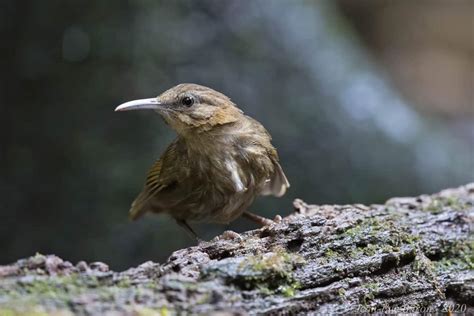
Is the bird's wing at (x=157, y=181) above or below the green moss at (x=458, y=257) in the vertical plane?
above

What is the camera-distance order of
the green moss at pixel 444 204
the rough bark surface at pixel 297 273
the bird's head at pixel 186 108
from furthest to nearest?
1. the green moss at pixel 444 204
2. the bird's head at pixel 186 108
3. the rough bark surface at pixel 297 273

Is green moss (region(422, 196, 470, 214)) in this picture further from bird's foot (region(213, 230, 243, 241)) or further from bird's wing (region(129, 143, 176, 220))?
bird's wing (region(129, 143, 176, 220))

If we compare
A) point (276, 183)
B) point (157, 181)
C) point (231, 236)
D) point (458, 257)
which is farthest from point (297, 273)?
point (276, 183)

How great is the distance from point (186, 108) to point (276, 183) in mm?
1102

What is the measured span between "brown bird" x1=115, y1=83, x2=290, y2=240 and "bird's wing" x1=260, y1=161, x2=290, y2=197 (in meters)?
0.14

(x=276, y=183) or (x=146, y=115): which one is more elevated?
(x=146, y=115)

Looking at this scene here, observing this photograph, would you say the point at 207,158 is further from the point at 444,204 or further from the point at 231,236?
the point at 444,204

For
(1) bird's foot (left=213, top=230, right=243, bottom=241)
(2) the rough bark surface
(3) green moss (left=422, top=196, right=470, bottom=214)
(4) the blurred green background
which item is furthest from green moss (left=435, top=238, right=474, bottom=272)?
(4) the blurred green background

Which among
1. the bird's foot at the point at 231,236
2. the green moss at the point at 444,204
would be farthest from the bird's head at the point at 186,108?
the green moss at the point at 444,204

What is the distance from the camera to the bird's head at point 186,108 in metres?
4.20

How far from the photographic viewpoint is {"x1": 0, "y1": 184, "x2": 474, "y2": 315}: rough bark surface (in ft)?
8.75

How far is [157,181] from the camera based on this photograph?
4625 millimetres

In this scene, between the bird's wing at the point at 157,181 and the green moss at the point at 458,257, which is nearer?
the green moss at the point at 458,257

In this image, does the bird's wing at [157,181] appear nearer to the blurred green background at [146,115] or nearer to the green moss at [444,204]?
the green moss at [444,204]
